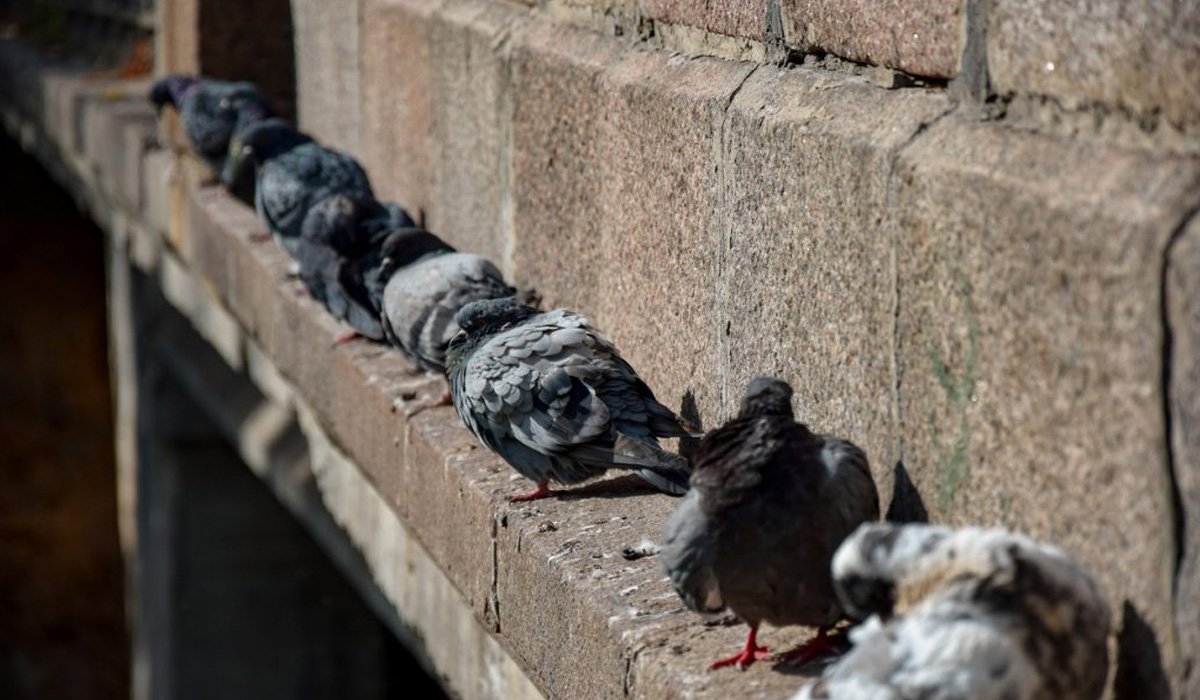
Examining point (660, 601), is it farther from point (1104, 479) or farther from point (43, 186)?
point (43, 186)

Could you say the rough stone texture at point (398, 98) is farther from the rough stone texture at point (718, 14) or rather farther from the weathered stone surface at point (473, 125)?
the rough stone texture at point (718, 14)

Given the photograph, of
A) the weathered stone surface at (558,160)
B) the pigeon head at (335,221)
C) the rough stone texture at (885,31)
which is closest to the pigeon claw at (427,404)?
the weathered stone surface at (558,160)

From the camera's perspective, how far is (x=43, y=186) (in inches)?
624

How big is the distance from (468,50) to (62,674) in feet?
37.2

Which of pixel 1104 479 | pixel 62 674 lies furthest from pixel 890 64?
pixel 62 674

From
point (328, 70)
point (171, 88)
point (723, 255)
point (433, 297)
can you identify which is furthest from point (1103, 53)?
point (171, 88)

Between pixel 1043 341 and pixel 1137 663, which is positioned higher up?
pixel 1043 341

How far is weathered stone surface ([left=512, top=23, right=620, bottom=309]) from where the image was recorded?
3.93 m

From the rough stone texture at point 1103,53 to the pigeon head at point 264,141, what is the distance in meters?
4.35

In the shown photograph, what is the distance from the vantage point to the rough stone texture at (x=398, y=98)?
544 cm

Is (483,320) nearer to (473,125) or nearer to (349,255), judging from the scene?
(473,125)

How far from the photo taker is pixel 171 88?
296 inches

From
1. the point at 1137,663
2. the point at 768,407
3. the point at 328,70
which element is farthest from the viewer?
the point at 328,70

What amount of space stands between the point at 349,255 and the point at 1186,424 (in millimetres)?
3534
